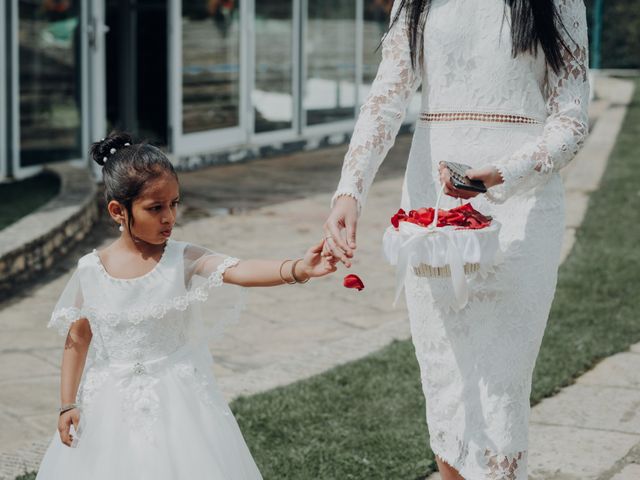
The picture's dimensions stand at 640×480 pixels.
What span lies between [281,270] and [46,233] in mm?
5051

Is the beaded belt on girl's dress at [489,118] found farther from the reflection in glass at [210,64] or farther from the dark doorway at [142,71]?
the dark doorway at [142,71]

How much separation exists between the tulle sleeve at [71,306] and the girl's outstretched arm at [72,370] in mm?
23

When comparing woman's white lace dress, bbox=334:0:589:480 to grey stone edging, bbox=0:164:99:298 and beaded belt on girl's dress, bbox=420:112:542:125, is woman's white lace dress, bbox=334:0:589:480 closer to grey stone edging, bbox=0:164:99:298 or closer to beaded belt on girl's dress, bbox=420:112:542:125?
beaded belt on girl's dress, bbox=420:112:542:125

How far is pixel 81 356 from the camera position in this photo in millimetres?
3184

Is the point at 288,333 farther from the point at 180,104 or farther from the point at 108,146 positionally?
the point at 180,104

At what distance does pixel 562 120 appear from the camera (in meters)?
2.88

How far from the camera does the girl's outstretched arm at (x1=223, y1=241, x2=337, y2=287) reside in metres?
2.79

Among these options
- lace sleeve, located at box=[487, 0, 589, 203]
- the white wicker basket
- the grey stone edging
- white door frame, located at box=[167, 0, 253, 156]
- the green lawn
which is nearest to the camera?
the white wicker basket

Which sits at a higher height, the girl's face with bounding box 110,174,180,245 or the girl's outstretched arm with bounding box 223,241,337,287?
the girl's face with bounding box 110,174,180,245

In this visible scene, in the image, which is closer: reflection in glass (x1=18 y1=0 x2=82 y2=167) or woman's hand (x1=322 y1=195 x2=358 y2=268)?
woman's hand (x1=322 y1=195 x2=358 y2=268)

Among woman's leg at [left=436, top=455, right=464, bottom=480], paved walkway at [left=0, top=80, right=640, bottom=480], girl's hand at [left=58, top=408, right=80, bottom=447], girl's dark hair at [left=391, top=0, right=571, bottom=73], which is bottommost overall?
paved walkway at [left=0, top=80, right=640, bottom=480]

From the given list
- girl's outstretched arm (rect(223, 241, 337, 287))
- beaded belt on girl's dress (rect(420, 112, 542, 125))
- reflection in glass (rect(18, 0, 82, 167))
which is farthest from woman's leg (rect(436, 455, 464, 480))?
reflection in glass (rect(18, 0, 82, 167))

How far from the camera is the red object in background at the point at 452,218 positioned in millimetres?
2740

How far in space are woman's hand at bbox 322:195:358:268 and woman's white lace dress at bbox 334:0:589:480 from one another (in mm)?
Result: 43
